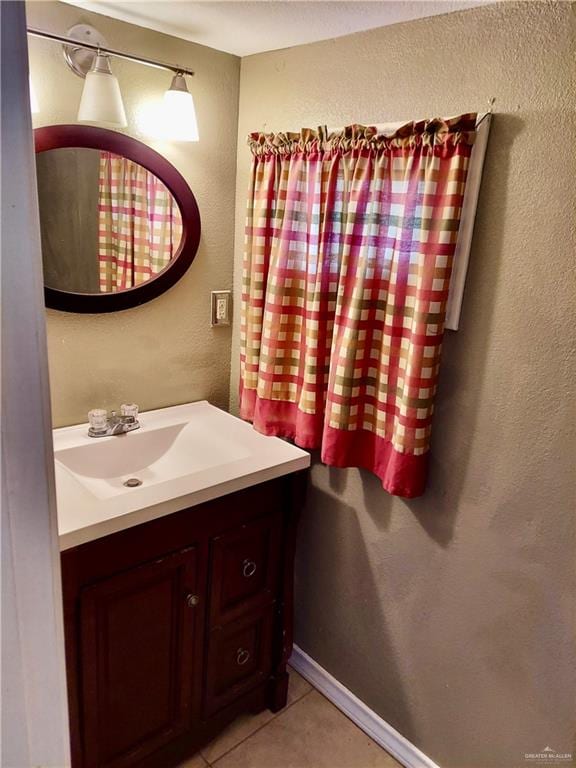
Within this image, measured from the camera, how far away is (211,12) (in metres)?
1.44

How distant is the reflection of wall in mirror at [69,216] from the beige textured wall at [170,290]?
0.10m

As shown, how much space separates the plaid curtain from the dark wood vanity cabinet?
0.88 feet

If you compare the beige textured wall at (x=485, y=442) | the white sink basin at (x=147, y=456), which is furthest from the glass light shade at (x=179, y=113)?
the white sink basin at (x=147, y=456)

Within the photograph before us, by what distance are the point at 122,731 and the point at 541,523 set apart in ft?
4.00

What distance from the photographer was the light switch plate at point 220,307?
80.0 inches

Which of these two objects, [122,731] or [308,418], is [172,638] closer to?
[122,731]

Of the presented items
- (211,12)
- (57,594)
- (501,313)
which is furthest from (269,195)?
(57,594)

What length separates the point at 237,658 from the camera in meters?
1.76

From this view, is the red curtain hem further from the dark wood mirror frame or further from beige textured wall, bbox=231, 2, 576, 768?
the dark wood mirror frame

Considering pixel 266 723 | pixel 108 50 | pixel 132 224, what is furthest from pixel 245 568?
pixel 108 50

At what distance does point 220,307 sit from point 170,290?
214 millimetres

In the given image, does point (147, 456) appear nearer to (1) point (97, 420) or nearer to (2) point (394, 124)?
(1) point (97, 420)

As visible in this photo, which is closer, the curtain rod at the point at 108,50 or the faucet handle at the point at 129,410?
the curtain rod at the point at 108,50

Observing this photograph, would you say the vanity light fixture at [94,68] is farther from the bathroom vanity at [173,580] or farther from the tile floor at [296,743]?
the tile floor at [296,743]
